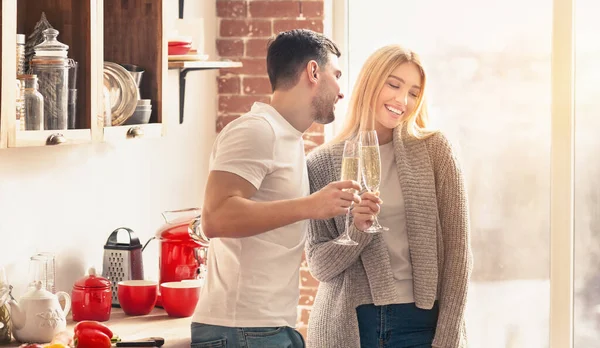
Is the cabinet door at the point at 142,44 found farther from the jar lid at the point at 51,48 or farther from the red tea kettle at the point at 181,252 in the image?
the jar lid at the point at 51,48

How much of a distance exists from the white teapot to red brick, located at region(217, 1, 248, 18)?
1922 mm

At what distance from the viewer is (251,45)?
3.92 metres

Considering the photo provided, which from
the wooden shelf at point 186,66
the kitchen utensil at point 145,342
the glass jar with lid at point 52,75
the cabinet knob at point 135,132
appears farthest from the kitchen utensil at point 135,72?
the kitchen utensil at point 145,342

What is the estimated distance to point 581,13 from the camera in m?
3.67

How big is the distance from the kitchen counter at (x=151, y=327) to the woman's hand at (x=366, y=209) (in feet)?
1.91

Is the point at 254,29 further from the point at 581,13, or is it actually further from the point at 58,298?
the point at 58,298

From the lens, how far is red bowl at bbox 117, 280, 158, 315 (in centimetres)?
269

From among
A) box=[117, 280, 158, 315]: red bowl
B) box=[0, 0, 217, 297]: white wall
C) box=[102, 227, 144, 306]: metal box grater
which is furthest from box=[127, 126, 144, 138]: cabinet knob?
box=[117, 280, 158, 315]: red bowl

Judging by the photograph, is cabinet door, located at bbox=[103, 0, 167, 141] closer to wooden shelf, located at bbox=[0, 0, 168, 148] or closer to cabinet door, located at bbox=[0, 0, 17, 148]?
wooden shelf, located at bbox=[0, 0, 168, 148]

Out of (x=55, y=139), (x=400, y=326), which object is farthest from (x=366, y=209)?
(x=55, y=139)

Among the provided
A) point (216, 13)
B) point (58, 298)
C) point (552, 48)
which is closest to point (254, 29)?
point (216, 13)

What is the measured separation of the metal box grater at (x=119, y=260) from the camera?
281 centimetres

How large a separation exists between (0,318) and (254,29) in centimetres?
201

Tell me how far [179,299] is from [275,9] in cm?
164
